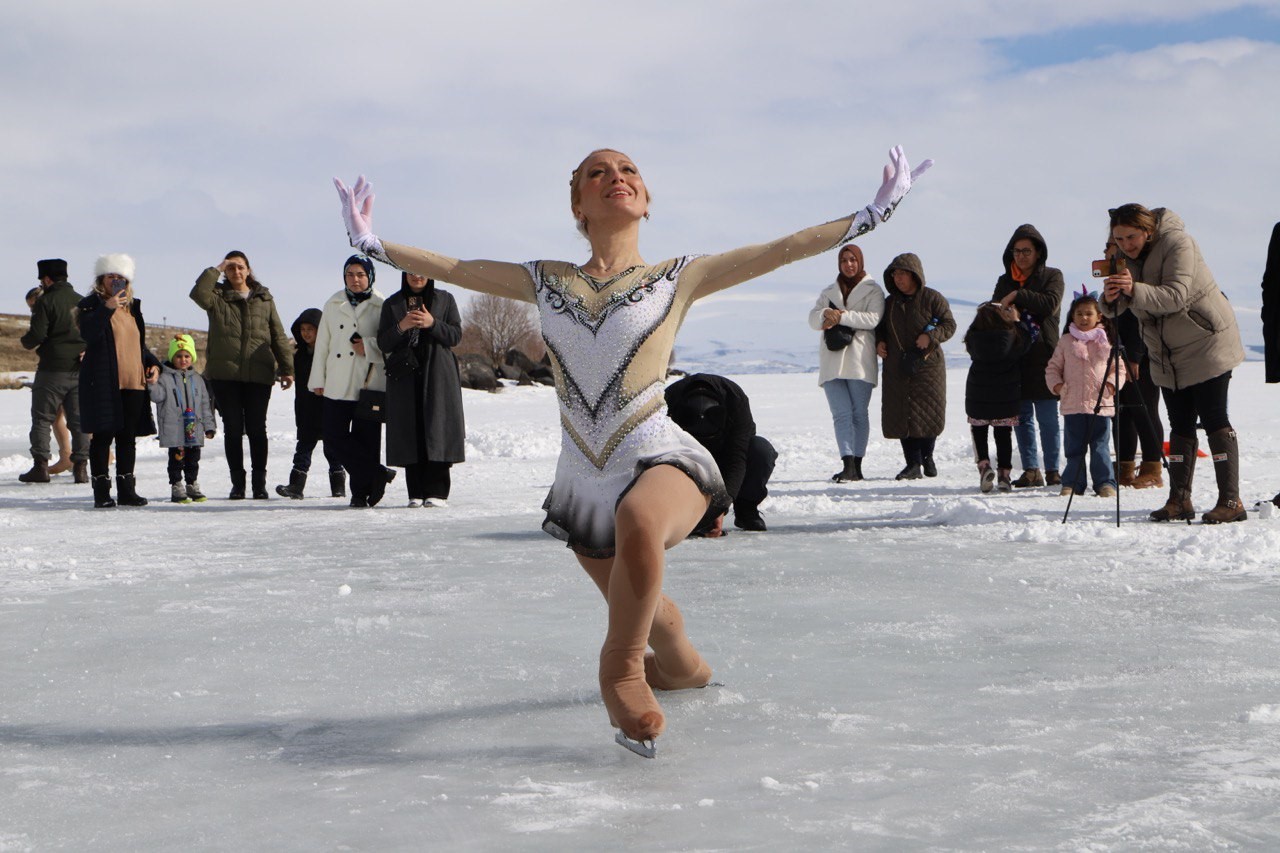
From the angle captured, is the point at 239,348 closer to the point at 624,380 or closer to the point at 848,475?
the point at 848,475

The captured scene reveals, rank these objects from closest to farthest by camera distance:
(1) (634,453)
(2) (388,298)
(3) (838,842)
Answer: (3) (838,842) → (1) (634,453) → (2) (388,298)

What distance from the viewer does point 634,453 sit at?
346 cm

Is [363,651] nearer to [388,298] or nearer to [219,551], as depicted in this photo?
[219,551]

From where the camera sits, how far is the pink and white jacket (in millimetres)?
9547

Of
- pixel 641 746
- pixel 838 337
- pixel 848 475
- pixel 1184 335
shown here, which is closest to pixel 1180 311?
pixel 1184 335

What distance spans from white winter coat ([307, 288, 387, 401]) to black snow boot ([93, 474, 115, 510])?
178cm

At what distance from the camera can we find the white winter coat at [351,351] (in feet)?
32.0

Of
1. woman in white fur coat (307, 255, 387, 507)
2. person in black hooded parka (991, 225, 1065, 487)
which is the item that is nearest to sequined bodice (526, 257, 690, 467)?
woman in white fur coat (307, 255, 387, 507)

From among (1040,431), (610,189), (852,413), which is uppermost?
(610,189)

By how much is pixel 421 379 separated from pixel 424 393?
13 cm

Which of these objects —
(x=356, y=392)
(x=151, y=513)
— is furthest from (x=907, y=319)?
(x=151, y=513)

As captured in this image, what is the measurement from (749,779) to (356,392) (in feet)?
23.9

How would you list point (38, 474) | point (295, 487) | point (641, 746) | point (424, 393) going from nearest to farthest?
point (641, 746)
point (424, 393)
point (295, 487)
point (38, 474)

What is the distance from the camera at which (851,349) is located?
38.1 ft
